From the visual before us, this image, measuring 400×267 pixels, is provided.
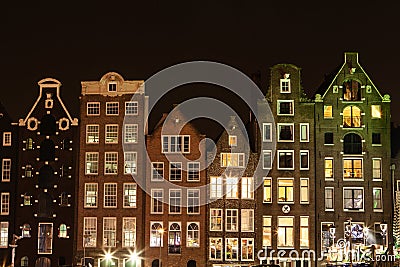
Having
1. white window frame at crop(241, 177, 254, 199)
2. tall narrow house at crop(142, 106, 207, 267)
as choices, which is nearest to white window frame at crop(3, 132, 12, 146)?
tall narrow house at crop(142, 106, 207, 267)

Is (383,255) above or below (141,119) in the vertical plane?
below

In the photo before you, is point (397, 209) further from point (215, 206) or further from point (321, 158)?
point (215, 206)

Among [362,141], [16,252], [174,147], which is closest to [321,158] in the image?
[362,141]

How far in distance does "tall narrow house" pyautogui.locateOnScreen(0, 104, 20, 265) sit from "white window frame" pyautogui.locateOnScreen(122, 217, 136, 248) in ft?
31.9

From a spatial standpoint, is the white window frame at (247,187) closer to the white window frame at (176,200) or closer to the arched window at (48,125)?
the white window frame at (176,200)

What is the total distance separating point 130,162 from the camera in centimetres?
7019

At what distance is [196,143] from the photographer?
70.1 metres

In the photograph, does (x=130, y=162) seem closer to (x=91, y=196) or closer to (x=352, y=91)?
(x=91, y=196)

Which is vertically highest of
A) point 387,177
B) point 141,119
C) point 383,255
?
point 141,119

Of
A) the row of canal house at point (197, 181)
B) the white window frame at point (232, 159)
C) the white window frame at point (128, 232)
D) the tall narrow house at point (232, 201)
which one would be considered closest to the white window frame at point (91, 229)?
the row of canal house at point (197, 181)

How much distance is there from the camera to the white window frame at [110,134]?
70562 millimetres

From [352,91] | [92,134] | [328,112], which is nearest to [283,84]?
[328,112]

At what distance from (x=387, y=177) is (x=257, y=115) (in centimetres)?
1215

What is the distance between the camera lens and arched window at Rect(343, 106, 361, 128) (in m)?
68.9
